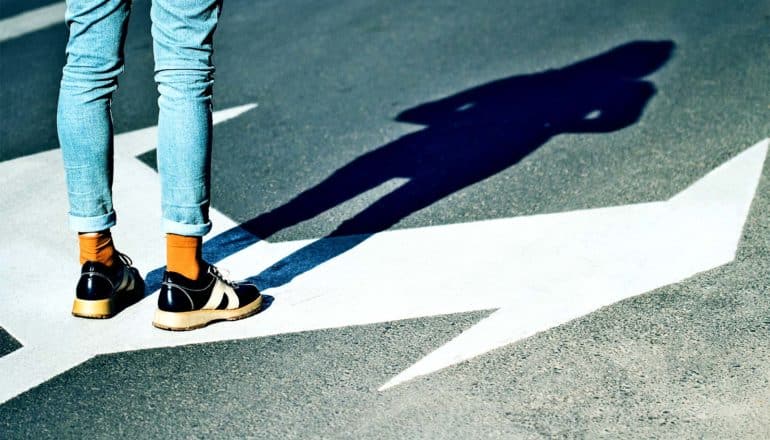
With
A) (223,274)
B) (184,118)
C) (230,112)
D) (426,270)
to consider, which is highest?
(184,118)

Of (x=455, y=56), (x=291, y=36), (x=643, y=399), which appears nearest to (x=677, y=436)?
(x=643, y=399)

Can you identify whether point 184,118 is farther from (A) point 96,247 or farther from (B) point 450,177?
(B) point 450,177

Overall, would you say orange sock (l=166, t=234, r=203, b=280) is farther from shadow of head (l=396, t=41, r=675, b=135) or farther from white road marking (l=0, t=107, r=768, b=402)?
shadow of head (l=396, t=41, r=675, b=135)

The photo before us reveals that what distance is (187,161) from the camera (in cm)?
328

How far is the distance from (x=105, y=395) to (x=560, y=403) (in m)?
1.30

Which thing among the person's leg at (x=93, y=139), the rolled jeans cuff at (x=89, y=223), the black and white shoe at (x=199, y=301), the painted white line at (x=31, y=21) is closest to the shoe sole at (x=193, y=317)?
the black and white shoe at (x=199, y=301)

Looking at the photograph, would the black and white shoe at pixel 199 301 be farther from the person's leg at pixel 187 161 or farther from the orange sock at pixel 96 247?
the orange sock at pixel 96 247

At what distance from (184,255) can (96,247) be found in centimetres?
32

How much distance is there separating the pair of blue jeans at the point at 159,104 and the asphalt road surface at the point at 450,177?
1.54 ft

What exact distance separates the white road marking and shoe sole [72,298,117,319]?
0.03 meters

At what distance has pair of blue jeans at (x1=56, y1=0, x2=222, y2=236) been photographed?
10.5ft

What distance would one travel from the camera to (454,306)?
3.56 metres

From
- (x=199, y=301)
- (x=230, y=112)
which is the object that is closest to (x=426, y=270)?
(x=199, y=301)

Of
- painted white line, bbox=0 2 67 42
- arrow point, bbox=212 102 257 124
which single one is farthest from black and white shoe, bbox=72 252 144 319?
painted white line, bbox=0 2 67 42
